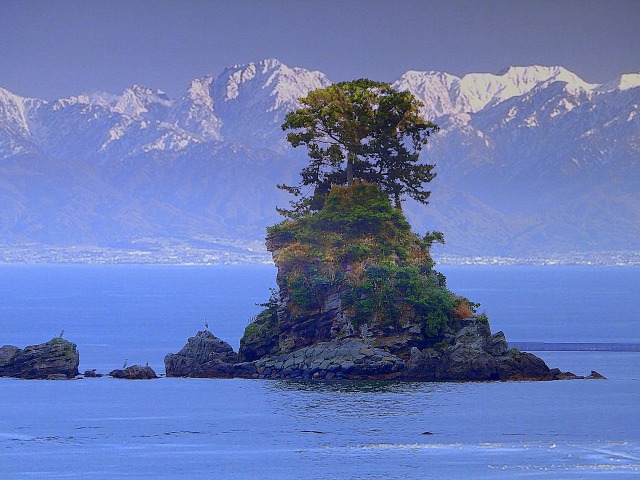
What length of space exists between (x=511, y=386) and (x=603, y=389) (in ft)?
21.6

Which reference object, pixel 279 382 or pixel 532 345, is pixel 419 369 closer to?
pixel 279 382

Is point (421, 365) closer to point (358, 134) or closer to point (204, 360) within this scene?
point (204, 360)

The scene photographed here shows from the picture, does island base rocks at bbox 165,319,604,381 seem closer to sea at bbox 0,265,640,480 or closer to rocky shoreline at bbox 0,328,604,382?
rocky shoreline at bbox 0,328,604,382

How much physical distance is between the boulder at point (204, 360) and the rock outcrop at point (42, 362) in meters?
7.38

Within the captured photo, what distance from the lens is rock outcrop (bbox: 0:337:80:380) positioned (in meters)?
111

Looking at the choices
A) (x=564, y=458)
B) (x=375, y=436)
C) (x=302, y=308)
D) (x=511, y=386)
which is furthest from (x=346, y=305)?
(x=564, y=458)

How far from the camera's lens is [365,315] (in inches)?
4326

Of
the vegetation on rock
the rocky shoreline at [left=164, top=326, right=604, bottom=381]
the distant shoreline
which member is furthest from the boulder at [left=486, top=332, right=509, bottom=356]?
the distant shoreline

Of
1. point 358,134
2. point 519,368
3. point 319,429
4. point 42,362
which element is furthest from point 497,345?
point 42,362

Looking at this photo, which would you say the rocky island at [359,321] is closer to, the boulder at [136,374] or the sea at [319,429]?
the boulder at [136,374]

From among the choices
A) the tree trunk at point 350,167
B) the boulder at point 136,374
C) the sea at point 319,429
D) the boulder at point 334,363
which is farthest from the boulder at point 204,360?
the tree trunk at point 350,167

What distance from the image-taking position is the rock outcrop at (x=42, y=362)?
111 meters

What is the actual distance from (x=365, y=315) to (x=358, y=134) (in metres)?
18.5

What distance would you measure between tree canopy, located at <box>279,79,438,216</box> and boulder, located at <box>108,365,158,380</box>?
1663cm
